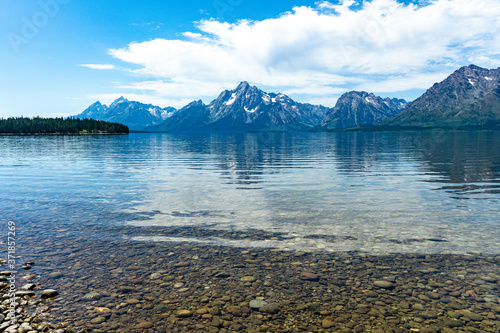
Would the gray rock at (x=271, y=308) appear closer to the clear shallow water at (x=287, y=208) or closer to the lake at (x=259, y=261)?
the lake at (x=259, y=261)

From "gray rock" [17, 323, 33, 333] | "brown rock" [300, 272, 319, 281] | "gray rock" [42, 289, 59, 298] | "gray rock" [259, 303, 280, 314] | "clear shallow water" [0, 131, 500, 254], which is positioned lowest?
"gray rock" [259, 303, 280, 314]

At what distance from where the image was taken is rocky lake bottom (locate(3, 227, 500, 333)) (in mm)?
9703

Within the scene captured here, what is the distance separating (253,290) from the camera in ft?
38.8

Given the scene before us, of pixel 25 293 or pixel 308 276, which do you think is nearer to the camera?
pixel 25 293

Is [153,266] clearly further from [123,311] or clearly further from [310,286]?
[310,286]

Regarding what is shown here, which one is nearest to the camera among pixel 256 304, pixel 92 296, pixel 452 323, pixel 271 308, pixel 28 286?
pixel 452 323

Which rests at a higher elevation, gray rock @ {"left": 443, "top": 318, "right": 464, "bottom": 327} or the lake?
the lake

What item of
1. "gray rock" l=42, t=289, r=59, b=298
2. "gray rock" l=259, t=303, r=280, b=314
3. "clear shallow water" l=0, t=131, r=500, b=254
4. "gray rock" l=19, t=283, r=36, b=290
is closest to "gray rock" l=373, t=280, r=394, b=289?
"clear shallow water" l=0, t=131, r=500, b=254

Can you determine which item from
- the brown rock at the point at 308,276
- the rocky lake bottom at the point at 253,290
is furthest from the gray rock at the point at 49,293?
the brown rock at the point at 308,276

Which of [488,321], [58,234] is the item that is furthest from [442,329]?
[58,234]

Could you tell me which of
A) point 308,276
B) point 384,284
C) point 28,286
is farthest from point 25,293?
point 384,284

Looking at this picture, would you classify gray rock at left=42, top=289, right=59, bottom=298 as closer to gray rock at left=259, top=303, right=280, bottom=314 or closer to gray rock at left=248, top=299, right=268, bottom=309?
gray rock at left=248, top=299, right=268, bottom=309

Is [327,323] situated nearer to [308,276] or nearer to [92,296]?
[308,276]

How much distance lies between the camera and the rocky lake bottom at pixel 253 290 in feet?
31.8
